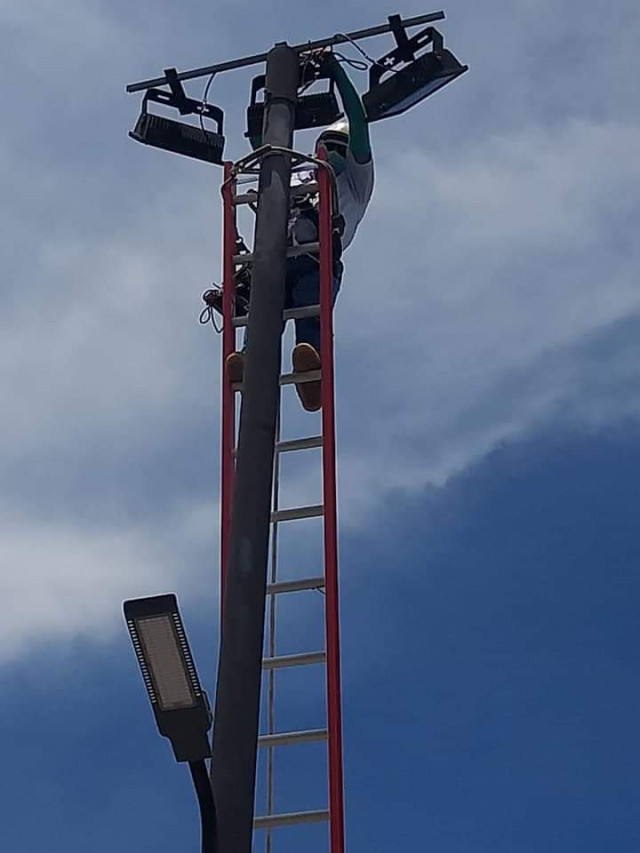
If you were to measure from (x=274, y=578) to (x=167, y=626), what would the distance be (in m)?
2.74

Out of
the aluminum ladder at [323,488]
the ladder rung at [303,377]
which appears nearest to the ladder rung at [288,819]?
the aluminum ladder at [323,488]

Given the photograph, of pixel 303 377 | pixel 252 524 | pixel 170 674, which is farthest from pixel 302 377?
pixel 170 674

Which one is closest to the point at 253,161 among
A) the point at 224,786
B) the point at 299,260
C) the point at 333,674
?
the point at 299,260

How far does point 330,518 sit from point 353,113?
292 centimetres

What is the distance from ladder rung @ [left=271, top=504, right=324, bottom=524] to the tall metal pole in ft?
2.45

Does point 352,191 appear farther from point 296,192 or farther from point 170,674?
point 170,674

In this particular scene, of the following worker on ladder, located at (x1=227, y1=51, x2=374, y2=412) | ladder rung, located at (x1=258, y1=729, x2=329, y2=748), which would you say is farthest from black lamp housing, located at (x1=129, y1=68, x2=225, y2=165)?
ladder rung, located at (x1=258, y1=729, x2=329, y2=748)

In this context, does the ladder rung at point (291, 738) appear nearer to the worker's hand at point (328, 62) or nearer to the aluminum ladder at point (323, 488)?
the aluminum ladder at point (323, 488)

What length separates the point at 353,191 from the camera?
955 cm

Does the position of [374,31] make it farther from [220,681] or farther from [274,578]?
[220,681]

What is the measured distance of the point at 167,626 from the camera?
473 centimetres

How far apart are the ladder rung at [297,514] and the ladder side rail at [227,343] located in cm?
38

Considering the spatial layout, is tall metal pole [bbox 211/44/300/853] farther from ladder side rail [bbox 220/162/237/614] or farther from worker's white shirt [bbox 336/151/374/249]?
worker's white shirt [bbox 336/151/374/249]

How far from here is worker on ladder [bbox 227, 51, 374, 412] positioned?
812 cm
